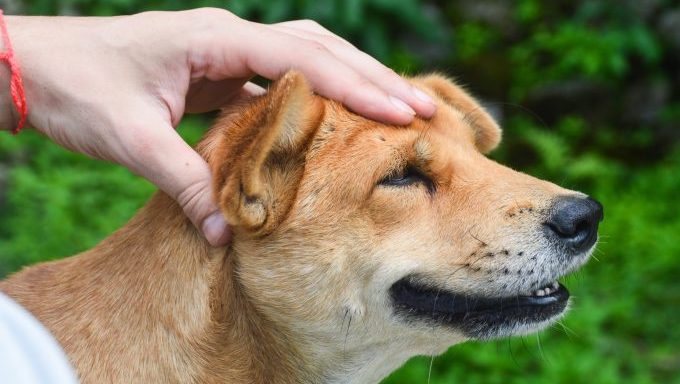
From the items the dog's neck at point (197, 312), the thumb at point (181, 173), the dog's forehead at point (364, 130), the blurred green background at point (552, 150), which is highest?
the dog's forehead at point (364, 130)

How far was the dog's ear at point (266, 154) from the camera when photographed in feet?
9.36

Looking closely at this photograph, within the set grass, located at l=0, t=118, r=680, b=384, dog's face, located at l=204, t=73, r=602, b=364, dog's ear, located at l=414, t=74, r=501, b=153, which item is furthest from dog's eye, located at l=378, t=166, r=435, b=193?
grass, located at l=0, t=118, r=680, b=384

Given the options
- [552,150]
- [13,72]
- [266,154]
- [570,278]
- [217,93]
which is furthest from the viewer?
[552,150]

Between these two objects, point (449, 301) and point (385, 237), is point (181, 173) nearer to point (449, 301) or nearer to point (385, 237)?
point (385, 237)

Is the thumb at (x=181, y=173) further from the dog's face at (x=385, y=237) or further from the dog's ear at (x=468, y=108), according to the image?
the dog's ear at (x=468, y=108)

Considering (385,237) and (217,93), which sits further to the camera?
(217,93)

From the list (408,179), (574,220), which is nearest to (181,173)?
(408,179)

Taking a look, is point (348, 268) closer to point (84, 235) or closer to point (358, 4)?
point (84, 235)

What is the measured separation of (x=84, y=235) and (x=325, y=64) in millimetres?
3720

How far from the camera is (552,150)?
27.7 feet

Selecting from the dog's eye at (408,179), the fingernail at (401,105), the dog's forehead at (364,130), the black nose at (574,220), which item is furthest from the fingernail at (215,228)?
the black nose at (574,220)

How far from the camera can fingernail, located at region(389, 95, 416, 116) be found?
3.19 metres

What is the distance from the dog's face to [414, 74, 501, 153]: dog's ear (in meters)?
0.66

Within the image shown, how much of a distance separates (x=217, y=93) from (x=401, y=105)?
0.78 meters
